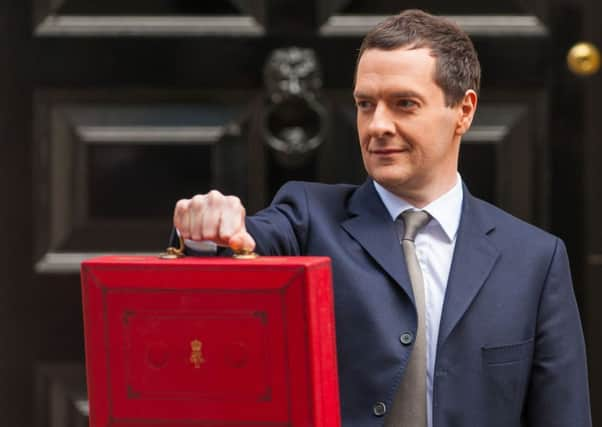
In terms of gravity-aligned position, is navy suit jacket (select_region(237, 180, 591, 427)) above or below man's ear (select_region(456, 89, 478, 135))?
below

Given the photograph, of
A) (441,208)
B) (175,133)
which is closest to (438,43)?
(441,208)

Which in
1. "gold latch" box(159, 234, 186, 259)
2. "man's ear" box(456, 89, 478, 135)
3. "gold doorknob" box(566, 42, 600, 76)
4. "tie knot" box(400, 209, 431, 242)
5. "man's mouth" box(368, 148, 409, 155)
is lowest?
"tie knot" box(400, 209, 431, 242)

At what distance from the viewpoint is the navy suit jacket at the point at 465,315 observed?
2096 millimetres

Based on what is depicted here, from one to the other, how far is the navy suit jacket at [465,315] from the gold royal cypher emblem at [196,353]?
0.71 feet

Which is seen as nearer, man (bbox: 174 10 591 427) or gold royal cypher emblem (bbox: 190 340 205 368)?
gold royal cypher emblem (bbox: 190 340 205 368)

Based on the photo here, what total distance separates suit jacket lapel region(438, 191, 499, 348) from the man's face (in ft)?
0.34

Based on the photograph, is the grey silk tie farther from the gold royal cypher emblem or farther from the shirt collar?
A: the gold royal cypher emblem

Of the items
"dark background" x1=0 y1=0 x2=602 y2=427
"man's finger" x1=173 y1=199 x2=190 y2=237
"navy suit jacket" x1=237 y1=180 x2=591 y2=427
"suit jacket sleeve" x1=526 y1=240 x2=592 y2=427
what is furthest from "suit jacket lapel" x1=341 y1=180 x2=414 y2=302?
"dark background" x1=0 y1=0 x2=602 y2=427

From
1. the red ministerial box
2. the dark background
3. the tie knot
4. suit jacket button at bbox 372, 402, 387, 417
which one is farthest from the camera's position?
the dark background

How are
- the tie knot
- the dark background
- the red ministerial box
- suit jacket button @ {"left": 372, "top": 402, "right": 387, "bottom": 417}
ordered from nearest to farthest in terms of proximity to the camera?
the red ministerial box, suit jacket button @ {"left": 372, "top": 402, "right": 387, "bottom": 417}, the tie knot, the dark background

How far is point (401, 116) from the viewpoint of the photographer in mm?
2121

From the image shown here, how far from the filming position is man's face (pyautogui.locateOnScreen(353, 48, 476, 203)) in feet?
6.91

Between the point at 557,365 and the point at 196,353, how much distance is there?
562mm

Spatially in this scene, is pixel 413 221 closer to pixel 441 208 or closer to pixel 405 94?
pixel 441 208
